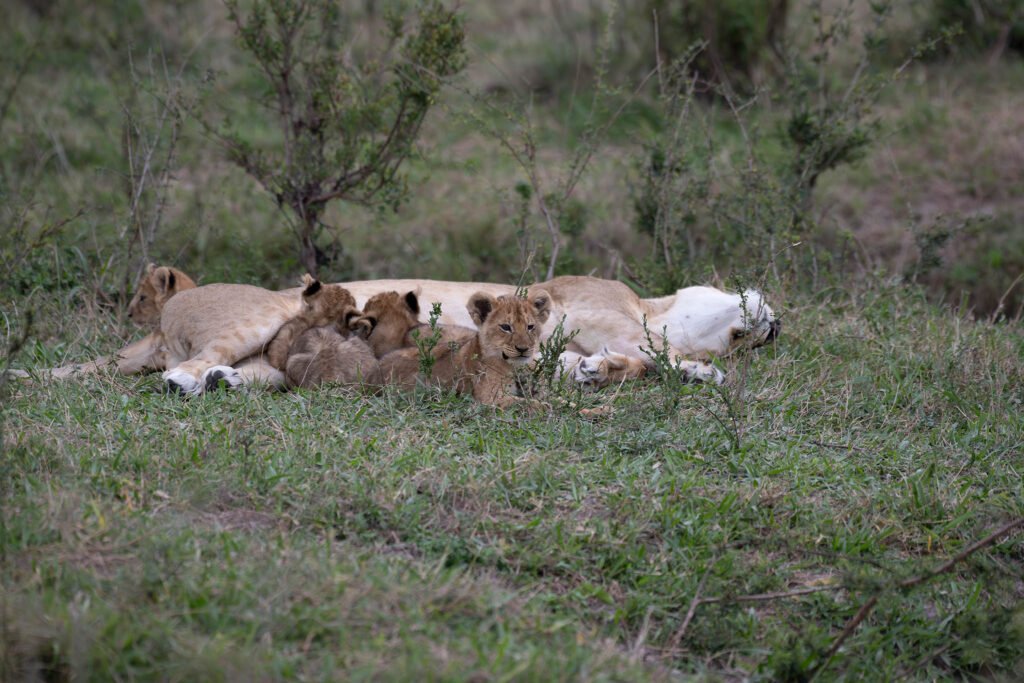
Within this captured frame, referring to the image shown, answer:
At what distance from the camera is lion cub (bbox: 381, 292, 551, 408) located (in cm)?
584

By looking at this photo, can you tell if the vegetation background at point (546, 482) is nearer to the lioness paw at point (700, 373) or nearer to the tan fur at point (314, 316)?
the lioness paw at point (700, 373)

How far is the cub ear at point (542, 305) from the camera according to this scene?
243 inches

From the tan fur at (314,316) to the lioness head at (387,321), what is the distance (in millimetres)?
80

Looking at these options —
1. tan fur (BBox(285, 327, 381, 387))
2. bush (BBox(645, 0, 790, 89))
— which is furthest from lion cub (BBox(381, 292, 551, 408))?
bush (BBox(645, 0, 790, 89))

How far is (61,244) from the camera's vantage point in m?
8.16

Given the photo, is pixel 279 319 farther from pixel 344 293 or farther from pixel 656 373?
pixel 656 373

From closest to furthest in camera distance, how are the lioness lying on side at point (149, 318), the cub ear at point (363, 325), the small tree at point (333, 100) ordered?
1. the cub ear at point (363, 325)
2. the lioness lying on side at point (149, 318)
3. the small tree at point (333, 100)

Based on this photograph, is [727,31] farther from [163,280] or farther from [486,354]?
Answer: [486,354]

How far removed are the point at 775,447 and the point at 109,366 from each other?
368cm

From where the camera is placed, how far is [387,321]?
20.8 ft

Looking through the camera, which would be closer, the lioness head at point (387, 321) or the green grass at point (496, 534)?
the green grass at point (496, 534)

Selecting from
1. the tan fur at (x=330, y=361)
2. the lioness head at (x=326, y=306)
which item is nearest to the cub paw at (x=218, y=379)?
A: the tan fur at (x=330, y=361)

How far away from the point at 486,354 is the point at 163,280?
93.0 inches

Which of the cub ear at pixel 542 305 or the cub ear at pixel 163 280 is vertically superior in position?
the cub ear at pixel 542 305
